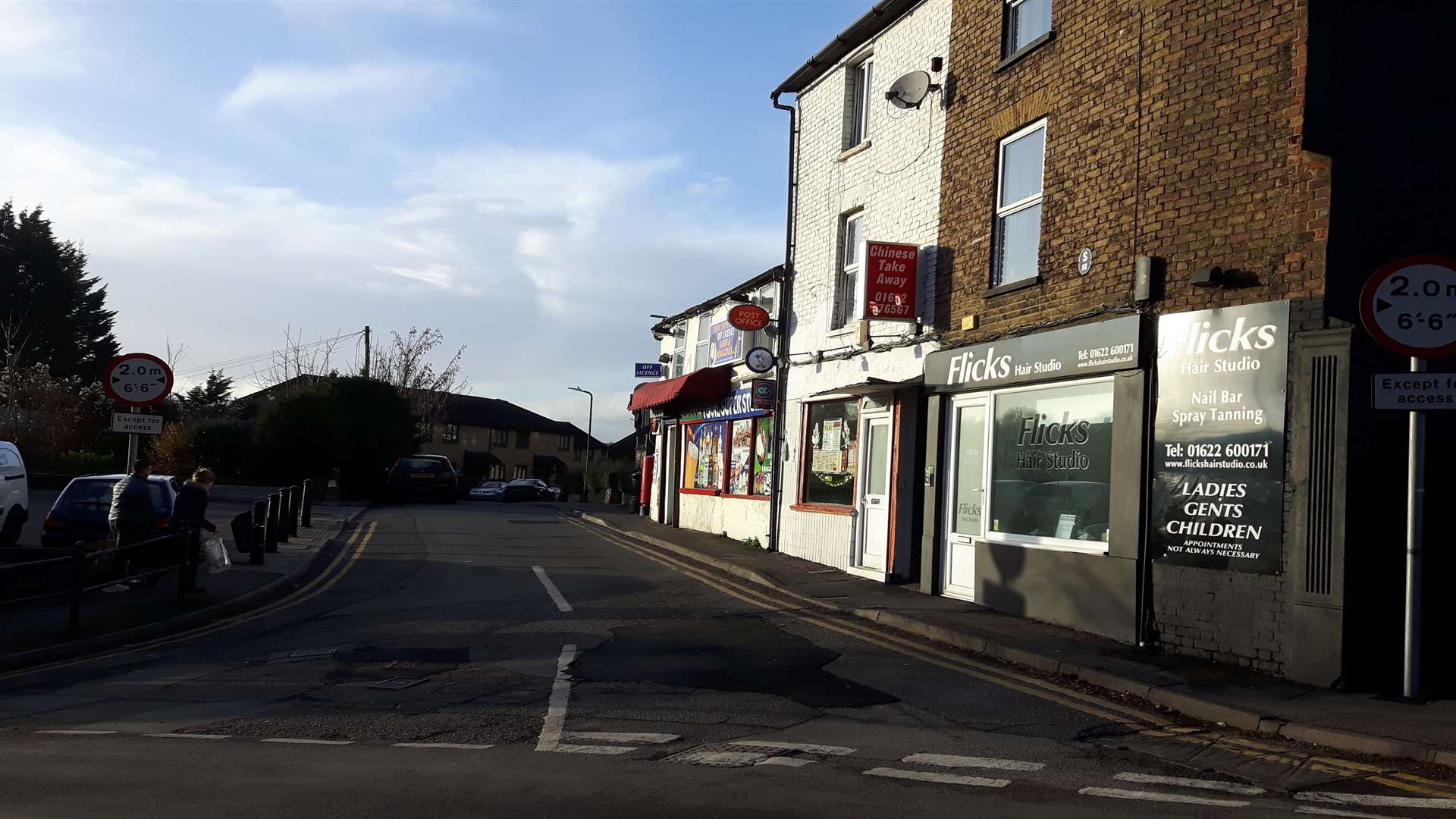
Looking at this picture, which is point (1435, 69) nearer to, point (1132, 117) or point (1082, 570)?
point (1132, 117)

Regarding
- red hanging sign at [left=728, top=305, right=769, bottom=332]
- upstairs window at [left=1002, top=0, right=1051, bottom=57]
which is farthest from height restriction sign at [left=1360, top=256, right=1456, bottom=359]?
red hanging sign at [left=728, top=305, right=769, bottom=332]

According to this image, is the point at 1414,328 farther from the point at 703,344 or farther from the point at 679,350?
the point at 679,350

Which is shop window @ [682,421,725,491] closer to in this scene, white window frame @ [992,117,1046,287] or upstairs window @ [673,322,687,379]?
upstairs window @ [673,322,687,379]

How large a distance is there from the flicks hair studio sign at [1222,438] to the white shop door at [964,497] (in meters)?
3.20

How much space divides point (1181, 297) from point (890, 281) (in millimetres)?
5041

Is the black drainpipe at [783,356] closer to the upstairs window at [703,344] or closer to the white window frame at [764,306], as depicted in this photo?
the white window frame at [764,306]

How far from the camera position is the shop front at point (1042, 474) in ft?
35.2

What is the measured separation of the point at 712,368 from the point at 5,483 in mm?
12658

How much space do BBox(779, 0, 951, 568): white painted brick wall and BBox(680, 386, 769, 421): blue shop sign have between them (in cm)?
223

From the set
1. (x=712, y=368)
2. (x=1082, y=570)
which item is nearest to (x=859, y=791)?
(x=1082, y=570)

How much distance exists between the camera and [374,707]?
7621mm

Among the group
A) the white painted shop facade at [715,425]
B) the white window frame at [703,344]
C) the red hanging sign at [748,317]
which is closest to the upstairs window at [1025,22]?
the red hanging sign at [748,317]

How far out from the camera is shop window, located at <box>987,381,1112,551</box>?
11.4 metres

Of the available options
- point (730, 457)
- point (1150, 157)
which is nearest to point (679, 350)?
point (730, 457)
